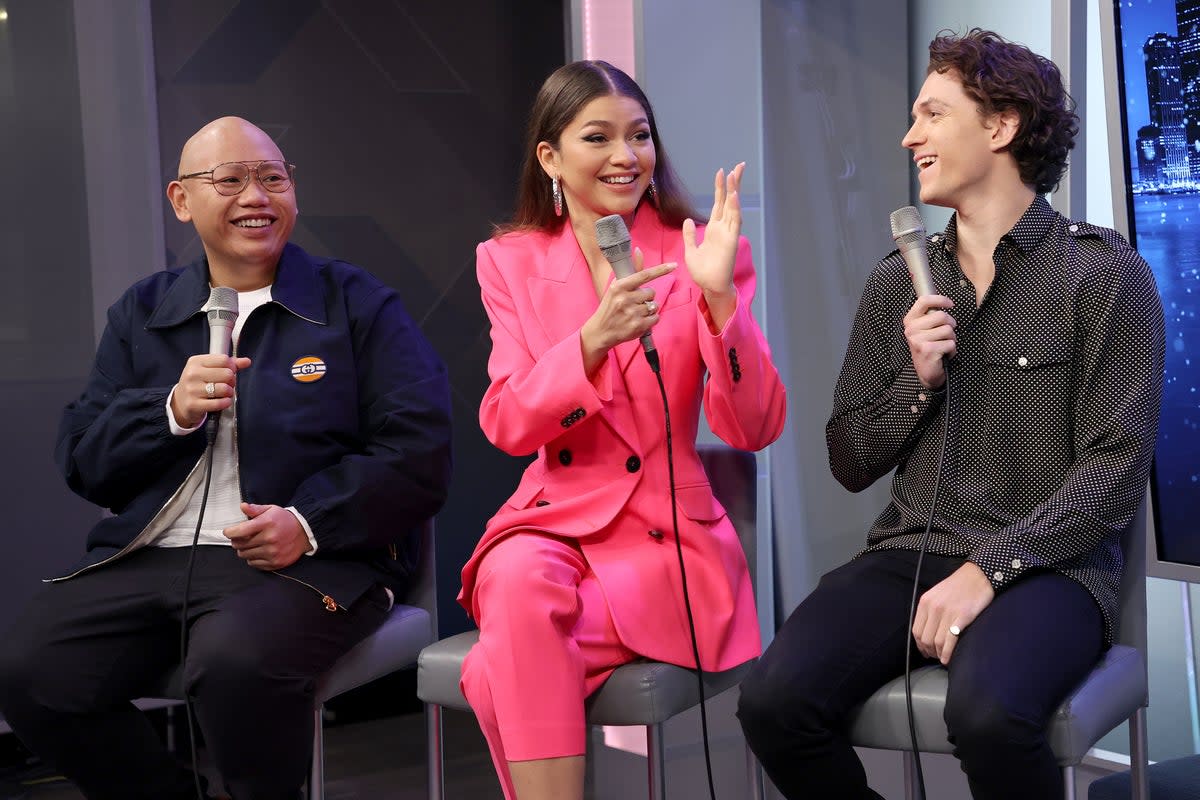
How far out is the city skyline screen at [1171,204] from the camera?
95.3 inches

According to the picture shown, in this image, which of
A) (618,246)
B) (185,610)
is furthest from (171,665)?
(618,246)

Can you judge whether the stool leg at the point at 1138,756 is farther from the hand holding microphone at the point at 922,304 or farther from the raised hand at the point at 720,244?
the raised hand at the point at 720,244

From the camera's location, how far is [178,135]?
3949mm

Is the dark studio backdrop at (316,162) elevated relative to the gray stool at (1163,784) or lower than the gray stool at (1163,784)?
elevated

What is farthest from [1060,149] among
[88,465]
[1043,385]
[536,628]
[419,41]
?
[419,41]

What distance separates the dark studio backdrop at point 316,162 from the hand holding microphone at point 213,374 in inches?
67.6

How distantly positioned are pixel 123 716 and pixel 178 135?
2189mm

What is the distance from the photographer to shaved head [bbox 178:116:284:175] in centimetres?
269

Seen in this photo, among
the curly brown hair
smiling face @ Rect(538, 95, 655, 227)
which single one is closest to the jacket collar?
smiling face @ Rect(538, 95, 655, 227)

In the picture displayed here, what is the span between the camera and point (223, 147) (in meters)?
2.69

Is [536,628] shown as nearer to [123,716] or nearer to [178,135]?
[123,716]

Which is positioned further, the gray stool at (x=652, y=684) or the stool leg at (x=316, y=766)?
the stool leg at (x=316, y=766)

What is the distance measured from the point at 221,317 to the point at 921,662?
1.32 metres

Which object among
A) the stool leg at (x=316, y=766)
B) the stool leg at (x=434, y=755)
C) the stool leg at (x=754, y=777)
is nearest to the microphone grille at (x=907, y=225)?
the stool leg at (x=754, y=777)
